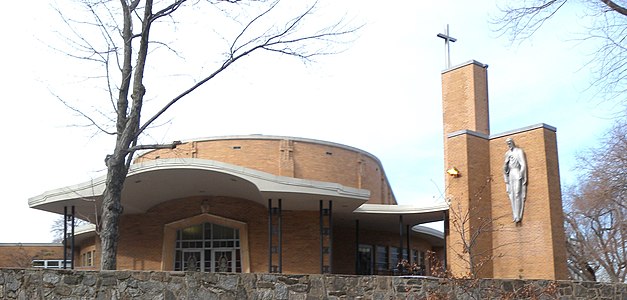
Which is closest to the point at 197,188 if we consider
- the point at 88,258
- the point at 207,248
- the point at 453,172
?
the point at 207,248

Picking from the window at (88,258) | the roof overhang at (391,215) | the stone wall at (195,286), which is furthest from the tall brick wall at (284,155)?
the stone wall at (195,286)

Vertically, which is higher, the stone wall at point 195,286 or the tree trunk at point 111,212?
the tree trunk at point 111,212

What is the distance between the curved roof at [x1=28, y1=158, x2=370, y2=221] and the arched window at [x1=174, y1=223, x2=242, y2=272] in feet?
7.09

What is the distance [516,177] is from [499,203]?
3.93 feet

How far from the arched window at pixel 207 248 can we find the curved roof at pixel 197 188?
216 centimetres

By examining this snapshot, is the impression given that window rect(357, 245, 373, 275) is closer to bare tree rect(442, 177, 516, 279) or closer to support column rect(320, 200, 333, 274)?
support column rect(320, 200, 333, 274)

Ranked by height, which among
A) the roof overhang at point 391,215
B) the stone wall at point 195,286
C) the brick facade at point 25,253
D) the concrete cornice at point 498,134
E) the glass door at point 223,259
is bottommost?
the stone wall at point 195,286

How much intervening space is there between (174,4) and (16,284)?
897cm

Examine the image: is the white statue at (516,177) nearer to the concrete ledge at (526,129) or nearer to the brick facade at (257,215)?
the concrete ledge at (526,129)

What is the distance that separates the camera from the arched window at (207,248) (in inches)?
1241

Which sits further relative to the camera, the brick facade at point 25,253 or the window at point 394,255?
the brick facade at point 25,253

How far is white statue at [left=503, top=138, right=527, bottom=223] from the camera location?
24.9 meters

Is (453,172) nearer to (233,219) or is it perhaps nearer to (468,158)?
(468,158)

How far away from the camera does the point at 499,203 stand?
25.7 metres
